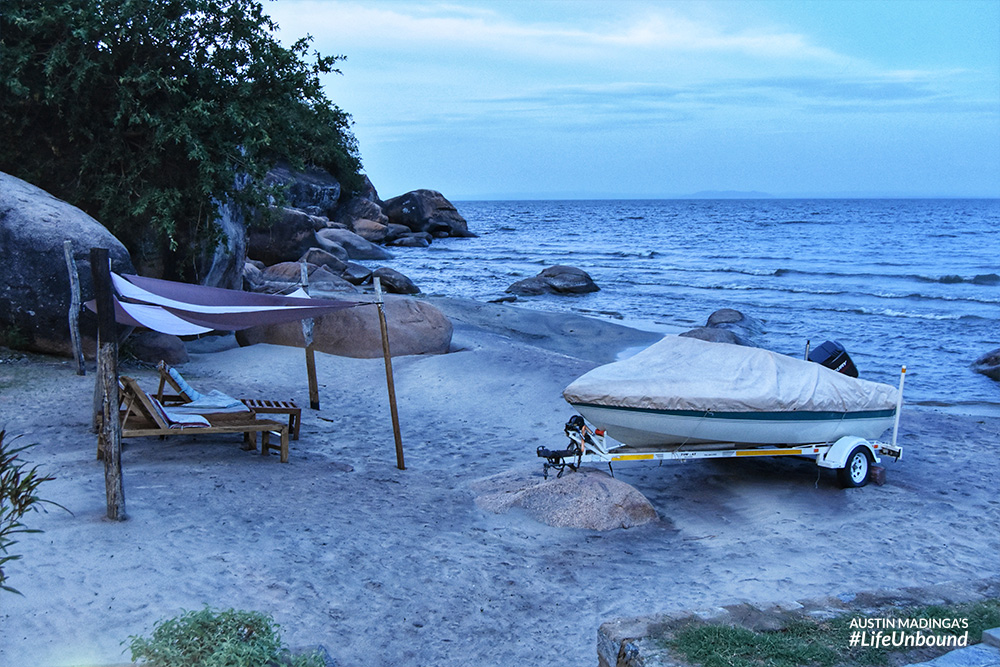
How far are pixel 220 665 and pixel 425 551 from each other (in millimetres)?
2815

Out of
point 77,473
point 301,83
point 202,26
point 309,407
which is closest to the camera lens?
point 77,473

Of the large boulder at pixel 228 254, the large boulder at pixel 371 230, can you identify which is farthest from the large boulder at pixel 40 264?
the large boulder at pixel 371 230

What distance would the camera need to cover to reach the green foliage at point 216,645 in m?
3.99

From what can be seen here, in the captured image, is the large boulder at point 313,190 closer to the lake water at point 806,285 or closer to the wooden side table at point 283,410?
the lake water at point 806,285

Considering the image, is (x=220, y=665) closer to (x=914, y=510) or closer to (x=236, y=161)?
(x=914, y=510)

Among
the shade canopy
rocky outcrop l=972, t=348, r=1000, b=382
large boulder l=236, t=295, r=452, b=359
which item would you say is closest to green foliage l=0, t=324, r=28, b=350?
large boulder l=236, t=295, r=452, b=359

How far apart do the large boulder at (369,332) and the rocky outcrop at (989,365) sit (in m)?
10.5

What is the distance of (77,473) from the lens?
758cm

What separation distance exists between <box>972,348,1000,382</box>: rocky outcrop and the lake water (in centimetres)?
20

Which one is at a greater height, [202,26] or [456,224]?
[202,26]

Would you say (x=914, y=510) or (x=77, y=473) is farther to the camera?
(x=914, y=510)

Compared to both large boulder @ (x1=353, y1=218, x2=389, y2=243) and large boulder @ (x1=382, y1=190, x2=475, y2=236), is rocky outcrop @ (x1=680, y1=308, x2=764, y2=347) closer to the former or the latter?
large boulder @ (x1=353, y1=218, x2=389, y2=243)

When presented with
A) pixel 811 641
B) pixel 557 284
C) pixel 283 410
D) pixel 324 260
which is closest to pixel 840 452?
pixel 811 641

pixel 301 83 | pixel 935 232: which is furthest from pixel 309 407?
pixel 935 232
